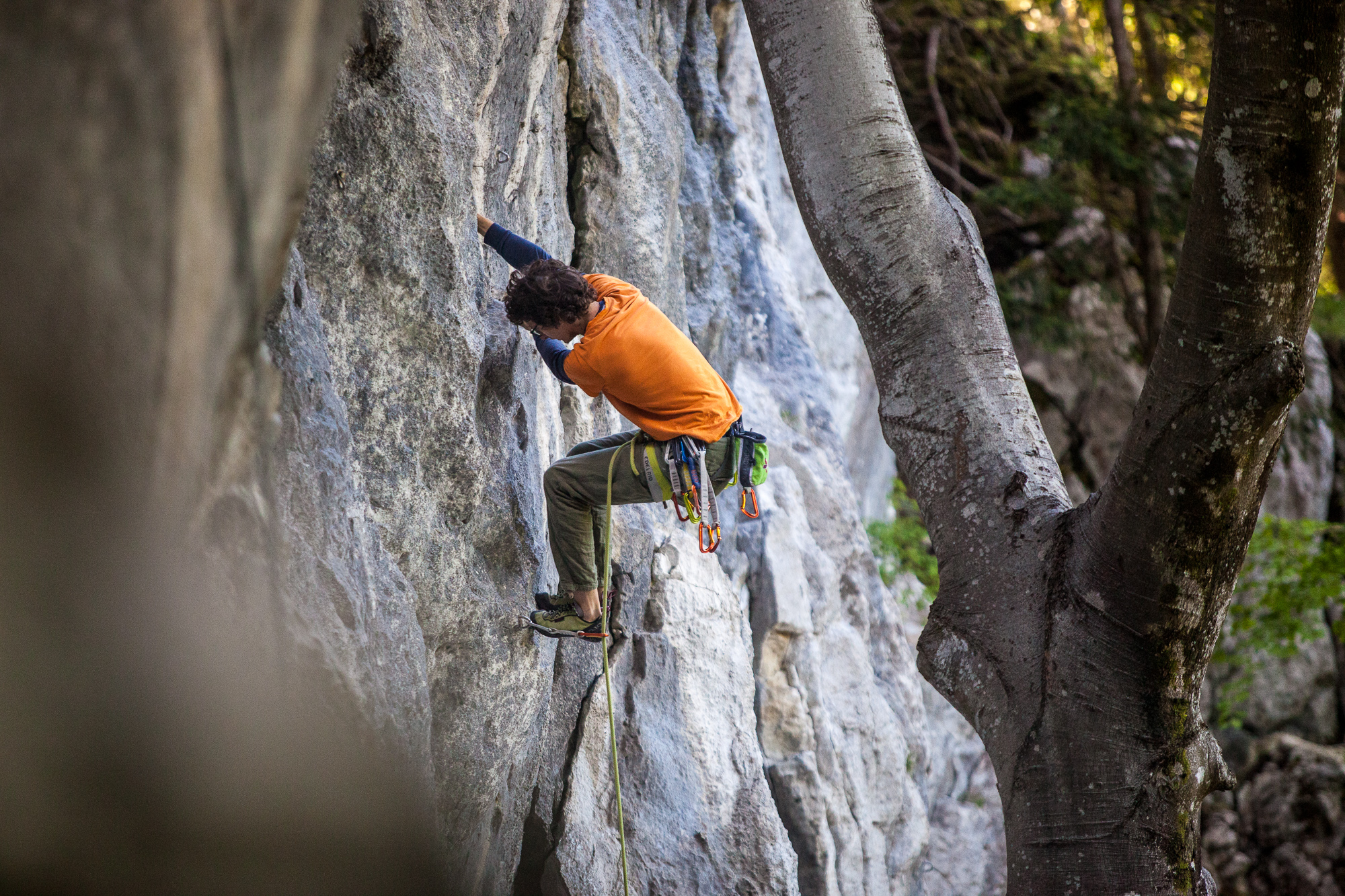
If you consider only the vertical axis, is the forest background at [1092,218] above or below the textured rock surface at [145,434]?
above

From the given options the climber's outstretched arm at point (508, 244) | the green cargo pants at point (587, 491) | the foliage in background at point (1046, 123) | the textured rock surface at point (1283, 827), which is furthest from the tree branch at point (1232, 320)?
the textured rock surface at point (1283, 827)

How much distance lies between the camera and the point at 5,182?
0.95m

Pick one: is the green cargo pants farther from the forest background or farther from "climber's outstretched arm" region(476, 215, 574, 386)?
the forest background

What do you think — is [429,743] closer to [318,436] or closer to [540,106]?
[318,436]

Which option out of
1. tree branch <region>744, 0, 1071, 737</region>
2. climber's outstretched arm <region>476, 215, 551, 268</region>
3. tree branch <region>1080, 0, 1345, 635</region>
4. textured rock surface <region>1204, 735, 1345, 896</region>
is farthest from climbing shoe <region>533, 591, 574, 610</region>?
textured rock surface <region>1204, 735, 1345, 896</region>

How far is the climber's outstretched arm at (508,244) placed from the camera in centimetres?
369

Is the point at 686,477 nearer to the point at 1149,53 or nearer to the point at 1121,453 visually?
the point at 1121,453

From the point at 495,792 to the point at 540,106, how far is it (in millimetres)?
3026

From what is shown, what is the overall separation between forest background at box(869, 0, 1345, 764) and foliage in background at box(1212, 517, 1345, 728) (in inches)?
0.9

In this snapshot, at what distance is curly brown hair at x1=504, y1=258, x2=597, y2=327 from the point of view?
11.3ft

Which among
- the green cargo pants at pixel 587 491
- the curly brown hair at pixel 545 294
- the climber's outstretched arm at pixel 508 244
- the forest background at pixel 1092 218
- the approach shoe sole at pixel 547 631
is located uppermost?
the forest background at pixel 1092 218

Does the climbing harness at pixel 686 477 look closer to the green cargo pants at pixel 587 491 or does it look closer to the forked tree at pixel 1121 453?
the green cargo pants at pixel 587 491

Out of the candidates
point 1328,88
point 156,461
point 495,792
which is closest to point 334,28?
point 156,461

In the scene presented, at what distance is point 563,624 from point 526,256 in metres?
1.46
